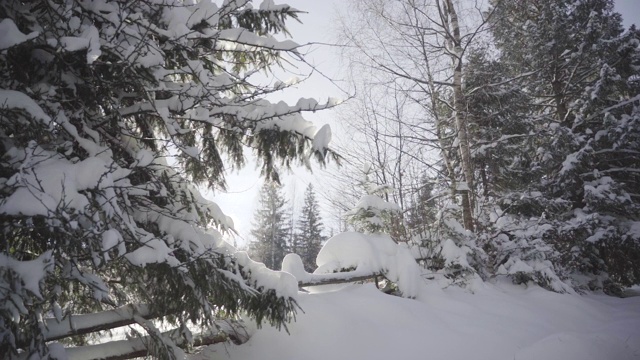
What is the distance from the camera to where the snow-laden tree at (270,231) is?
98.4 feet

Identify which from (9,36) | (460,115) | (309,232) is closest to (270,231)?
(309,232)

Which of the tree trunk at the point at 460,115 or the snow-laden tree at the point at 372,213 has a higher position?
the tree trunk at the point at 460,115

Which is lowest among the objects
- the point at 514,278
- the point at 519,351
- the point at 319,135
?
the point at 519,351

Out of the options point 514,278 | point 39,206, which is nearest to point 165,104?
point 39,206

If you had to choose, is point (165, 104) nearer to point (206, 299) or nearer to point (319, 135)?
point (319, 135)

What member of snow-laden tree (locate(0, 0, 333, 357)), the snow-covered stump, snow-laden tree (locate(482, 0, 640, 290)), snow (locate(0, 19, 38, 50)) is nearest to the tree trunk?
snow-laden tree (locate(482, 0, 640, 290))

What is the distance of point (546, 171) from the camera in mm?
10406

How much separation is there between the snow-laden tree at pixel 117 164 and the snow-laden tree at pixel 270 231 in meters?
26.4

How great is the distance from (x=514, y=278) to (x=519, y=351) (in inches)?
152

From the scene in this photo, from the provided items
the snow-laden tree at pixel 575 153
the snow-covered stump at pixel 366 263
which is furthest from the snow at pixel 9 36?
the snow-laden tree at pixel 575 153

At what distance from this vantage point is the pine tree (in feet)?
105

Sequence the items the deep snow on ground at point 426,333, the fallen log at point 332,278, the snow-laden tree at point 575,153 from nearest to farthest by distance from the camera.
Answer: the deep snow on ground at point 426,333 < the fallen log at point 332,278 < the snow-laden tree at point 575,153

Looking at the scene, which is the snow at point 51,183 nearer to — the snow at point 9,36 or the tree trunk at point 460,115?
the snow at point 9,36

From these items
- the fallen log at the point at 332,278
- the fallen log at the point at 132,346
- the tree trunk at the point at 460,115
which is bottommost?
the fallen log at the point at 132,346
